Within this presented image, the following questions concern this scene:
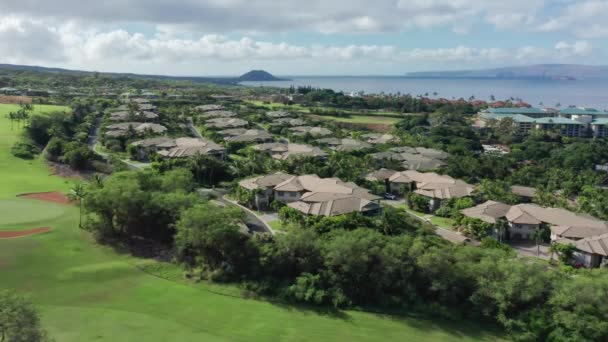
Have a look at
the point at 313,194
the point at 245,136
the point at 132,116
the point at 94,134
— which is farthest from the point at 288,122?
the point at 313,194

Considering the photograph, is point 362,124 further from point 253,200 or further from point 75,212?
point 75,212

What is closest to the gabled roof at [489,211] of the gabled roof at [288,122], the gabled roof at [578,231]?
the gabled roof at [578,231]

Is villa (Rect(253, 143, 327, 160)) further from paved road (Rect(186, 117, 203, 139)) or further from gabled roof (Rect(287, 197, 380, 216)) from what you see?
gabled roof (Rect(287, 197, 380, 216))

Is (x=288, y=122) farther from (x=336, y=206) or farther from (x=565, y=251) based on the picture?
(x=565, y=251)

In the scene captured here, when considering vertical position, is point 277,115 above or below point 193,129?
above

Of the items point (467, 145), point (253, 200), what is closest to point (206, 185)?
point (253, 200)

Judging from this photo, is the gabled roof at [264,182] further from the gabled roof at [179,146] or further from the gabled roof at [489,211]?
the gabled roof at [489,211]
